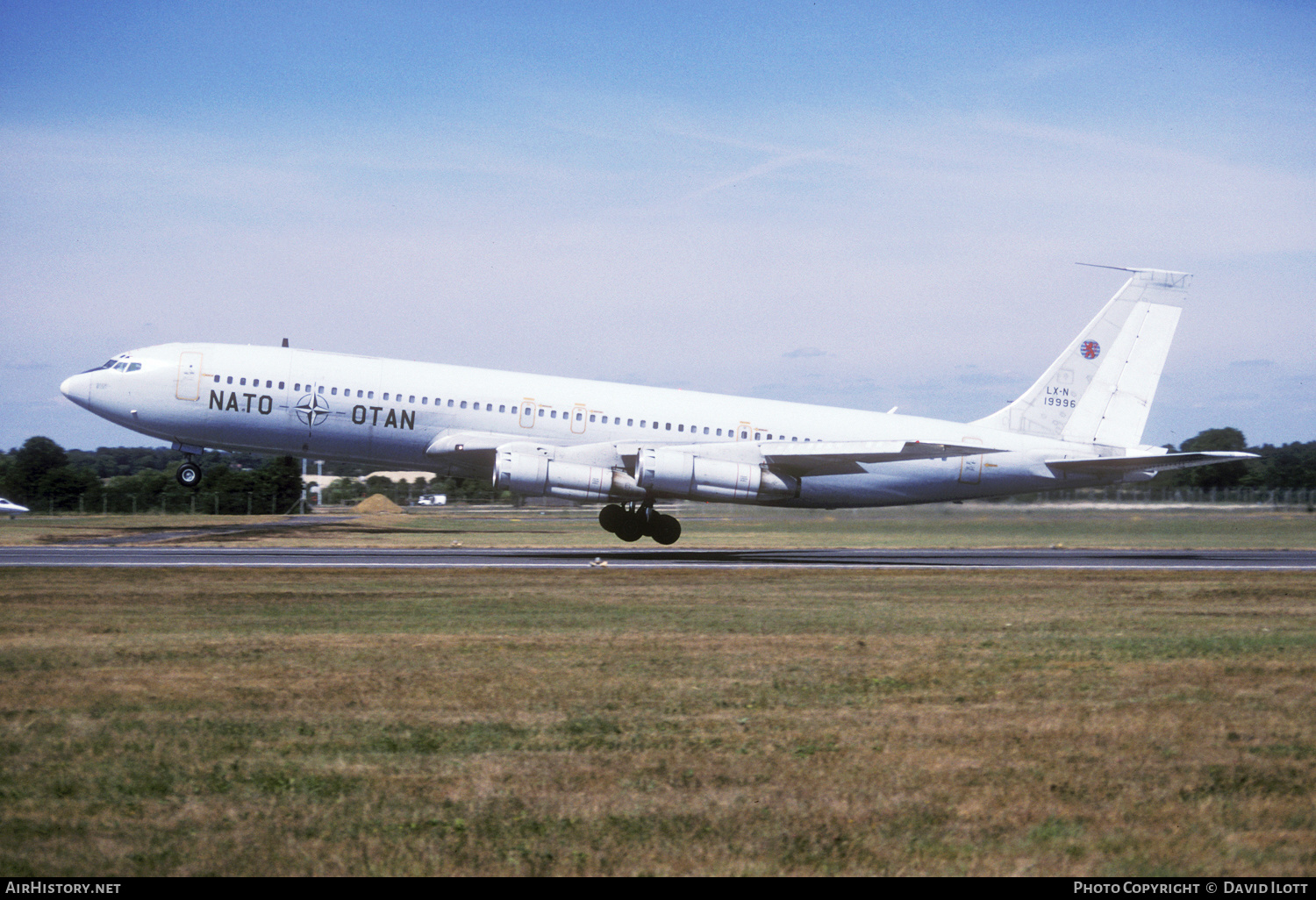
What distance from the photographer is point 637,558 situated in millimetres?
28797

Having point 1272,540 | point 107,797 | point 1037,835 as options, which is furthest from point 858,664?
point 1272,540

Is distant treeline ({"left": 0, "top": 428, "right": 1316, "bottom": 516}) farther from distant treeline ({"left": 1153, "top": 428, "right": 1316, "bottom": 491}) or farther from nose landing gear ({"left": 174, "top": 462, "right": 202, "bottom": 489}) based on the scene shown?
nose landing gear ({"left": 174, "top": 462, "right": 202, "bottom": 489})

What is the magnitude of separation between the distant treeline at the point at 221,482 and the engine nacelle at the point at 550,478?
58.0 feet

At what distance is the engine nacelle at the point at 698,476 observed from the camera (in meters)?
30.2

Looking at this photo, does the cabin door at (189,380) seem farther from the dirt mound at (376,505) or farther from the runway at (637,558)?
the dirt mound at (376,505)

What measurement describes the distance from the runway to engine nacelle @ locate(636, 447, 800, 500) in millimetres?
1678

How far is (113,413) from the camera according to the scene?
1257 inches

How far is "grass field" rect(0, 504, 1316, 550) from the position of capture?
35094mm

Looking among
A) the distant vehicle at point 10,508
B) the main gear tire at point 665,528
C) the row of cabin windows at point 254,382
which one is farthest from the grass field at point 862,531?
the distant vehicle at point 10,508

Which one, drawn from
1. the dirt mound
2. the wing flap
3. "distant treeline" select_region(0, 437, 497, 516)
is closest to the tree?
"distant treeline" select_region(0, 437, 497, 516)

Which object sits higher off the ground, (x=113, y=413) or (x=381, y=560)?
(x=113, y=413)

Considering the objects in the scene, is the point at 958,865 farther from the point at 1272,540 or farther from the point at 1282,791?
the point at 1272,540

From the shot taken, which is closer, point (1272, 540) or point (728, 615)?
point (728, 615)
